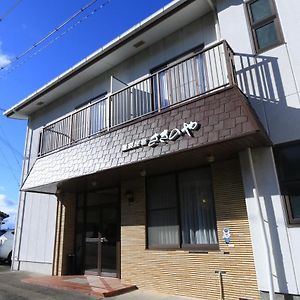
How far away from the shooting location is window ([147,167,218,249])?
7.10 meters

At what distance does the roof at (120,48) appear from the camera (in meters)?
8.03

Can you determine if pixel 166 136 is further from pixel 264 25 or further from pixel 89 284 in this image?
pixel 89 284

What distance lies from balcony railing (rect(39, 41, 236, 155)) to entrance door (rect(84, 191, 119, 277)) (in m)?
2.55

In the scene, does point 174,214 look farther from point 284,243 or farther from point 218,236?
point 284,243

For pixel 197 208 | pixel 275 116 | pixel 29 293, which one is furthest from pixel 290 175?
pixel 29 293

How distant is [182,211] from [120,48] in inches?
215

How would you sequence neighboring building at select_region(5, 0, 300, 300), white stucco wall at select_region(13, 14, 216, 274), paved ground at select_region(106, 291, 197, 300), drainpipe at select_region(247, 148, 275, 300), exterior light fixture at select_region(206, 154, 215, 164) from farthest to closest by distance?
1. white stucco wall at select_region(13, 14, 216, 274)
2. paved ground at select_region(106, 291, 197, 300)
3. exterior light fixture at select_region(206, 154, 215, 164)
4. neighboring building at select_region(5, 0, 300, 300)
5. drainpipe at select_region(247, 148, 275, 300)

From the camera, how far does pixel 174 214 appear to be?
7.74 m

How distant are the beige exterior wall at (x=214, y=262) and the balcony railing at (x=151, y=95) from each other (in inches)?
79.8

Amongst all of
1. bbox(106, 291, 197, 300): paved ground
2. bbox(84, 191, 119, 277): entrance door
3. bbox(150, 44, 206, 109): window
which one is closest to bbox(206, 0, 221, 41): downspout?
bbox(150, 44, 206, 109): window

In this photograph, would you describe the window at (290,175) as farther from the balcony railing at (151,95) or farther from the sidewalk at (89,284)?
the sidewalk at (89,284)

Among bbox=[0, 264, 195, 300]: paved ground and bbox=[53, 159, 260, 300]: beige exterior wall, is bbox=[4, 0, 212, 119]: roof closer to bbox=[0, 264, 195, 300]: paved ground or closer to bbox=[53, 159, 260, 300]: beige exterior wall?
bbox=[53, 159, 260, 300]: beige exterior wall

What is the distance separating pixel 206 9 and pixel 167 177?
185 inches

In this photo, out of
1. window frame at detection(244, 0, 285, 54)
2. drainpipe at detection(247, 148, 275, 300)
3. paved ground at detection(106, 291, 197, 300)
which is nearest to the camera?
drainpipe at detection(247, 148, 275, 300)
